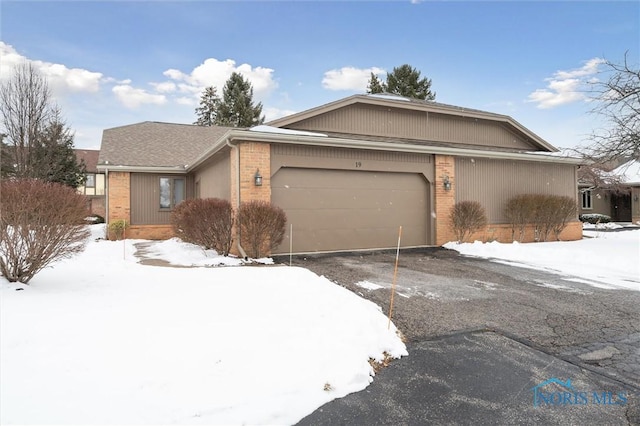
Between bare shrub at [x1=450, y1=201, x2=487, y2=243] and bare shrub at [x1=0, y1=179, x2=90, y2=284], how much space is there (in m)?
10.4

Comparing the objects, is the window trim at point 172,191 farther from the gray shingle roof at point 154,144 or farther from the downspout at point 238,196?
the downspout at point 238,196

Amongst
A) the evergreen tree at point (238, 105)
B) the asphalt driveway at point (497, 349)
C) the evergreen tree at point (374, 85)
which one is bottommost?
the asphalt driveway at point (497, 349)

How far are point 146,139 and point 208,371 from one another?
17344mm

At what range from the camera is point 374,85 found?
3616 cm

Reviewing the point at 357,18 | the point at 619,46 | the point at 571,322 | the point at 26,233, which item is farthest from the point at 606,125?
the point at 26,233

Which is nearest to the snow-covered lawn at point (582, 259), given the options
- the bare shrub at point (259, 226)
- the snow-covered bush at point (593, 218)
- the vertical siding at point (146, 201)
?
the bare shrub at point (259, 226)

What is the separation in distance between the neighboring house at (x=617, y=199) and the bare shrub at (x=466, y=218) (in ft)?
61.4

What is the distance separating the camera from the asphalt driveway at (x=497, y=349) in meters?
2.62

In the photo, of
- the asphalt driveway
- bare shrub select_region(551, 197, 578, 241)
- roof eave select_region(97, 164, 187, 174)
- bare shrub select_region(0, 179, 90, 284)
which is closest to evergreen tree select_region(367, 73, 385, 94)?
bare shrub select_region(551, 197, 578, 241)

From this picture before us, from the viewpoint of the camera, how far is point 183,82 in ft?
85.5

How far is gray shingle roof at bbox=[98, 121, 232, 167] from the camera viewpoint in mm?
14984

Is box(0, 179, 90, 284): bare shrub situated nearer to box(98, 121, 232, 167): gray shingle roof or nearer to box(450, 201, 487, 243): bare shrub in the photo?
box(450, 201, 487, 243): bare shrub

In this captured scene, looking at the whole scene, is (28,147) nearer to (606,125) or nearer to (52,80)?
(52,80)

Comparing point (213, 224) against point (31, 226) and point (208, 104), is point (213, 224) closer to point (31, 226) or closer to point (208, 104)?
point (31, 226)
